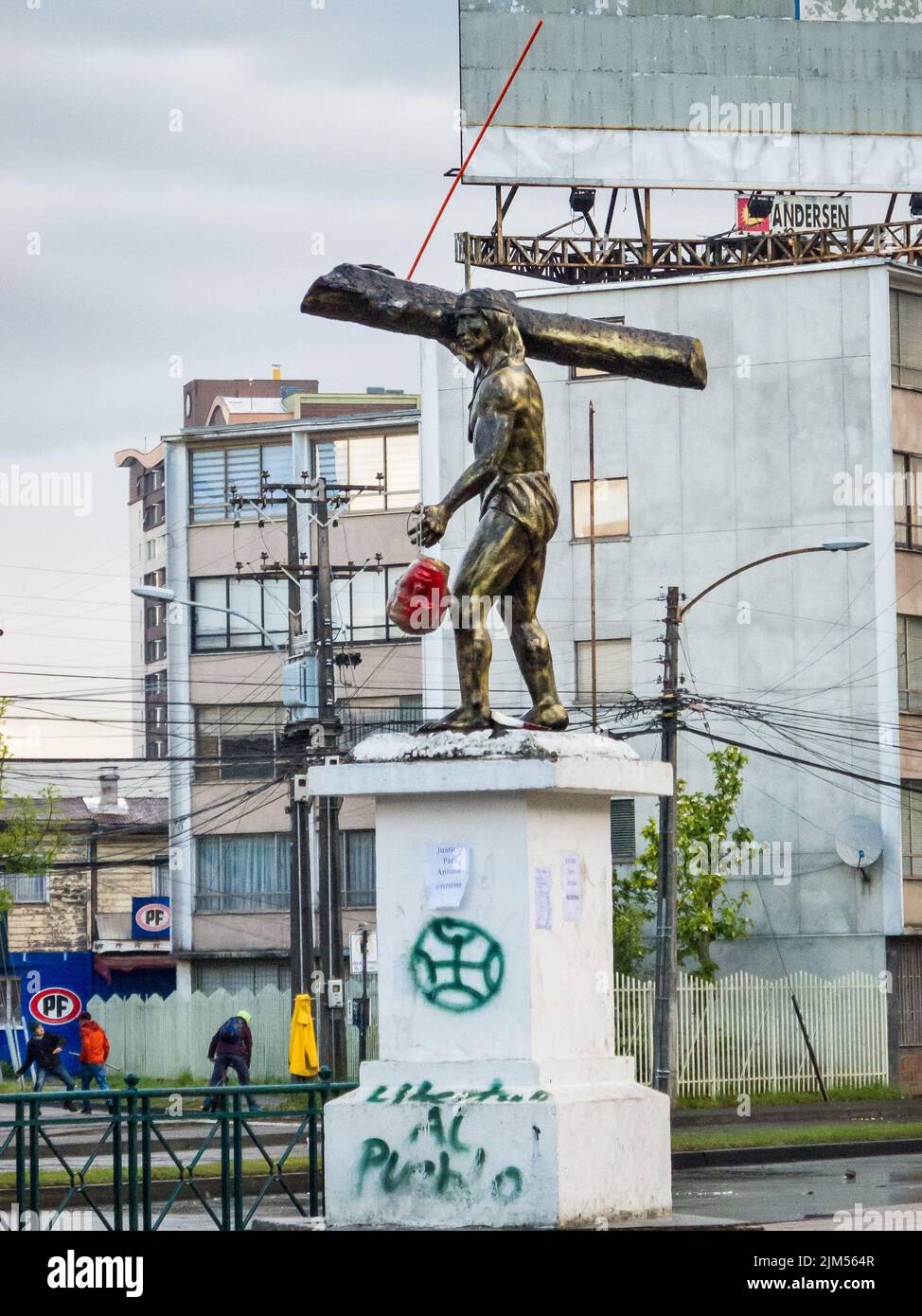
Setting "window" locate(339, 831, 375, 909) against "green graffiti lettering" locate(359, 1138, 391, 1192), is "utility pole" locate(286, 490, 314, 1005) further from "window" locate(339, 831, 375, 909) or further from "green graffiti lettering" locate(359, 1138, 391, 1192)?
"green graffiti lettering" locate(359, 1138, 391, 1192)

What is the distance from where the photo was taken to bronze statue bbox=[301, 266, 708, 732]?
11289 millimetres

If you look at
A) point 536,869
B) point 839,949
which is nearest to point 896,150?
point 839,949

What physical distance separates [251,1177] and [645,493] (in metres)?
25.3

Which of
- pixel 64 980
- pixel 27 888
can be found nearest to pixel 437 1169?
pixel 64 980

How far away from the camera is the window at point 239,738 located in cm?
5678

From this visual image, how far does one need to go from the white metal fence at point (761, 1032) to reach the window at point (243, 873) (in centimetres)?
1842

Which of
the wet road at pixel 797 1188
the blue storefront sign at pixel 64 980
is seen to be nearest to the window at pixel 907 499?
the blue storefront sign at pixel 64 980

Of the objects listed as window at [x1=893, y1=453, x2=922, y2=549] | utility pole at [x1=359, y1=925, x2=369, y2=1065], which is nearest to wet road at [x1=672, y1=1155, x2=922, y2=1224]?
utility pole at [x1=359, y1=925, x2=369, y2=1065]

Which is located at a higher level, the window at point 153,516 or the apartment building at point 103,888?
the window at point 153,516

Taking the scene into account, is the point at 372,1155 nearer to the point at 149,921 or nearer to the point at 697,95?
the point at 697,95

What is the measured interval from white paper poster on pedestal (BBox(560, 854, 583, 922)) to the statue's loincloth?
5.21 ft

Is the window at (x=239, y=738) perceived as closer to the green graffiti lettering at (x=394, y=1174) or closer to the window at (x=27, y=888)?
the window at (x=27, y=888)
